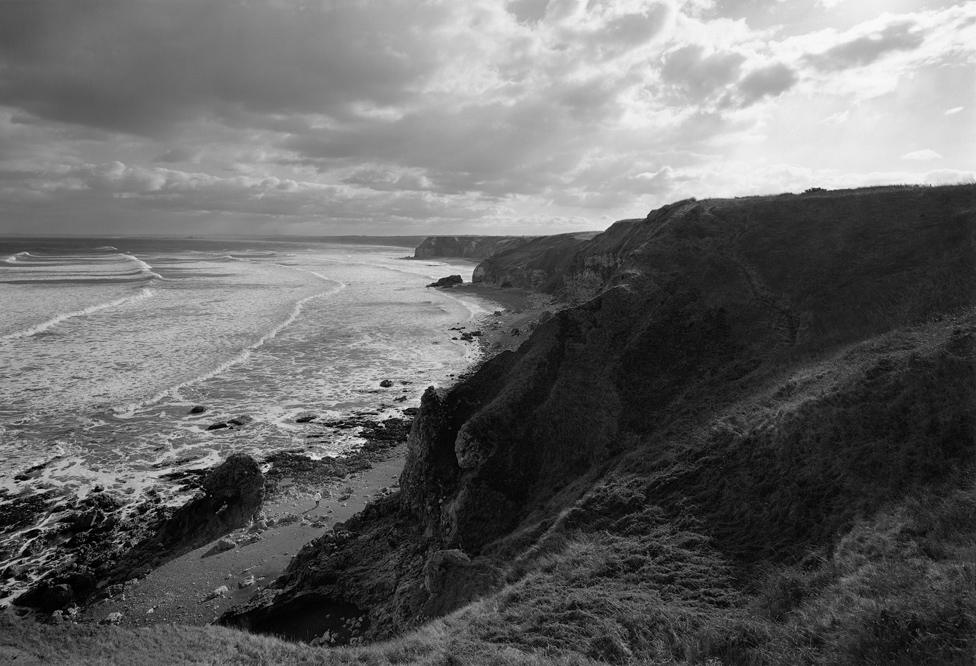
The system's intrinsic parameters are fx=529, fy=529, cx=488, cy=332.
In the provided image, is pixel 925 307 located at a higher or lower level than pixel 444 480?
higher

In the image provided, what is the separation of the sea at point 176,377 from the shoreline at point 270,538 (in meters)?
1.74

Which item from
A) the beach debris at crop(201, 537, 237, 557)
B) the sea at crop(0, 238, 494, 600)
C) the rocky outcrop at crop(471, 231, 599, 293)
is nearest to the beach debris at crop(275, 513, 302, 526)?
the beach debris at crop(201, 537, 237, 557)

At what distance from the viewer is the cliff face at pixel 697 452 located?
10320 millimetres

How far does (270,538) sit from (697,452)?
594 inches

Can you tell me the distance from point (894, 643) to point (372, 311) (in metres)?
59.5

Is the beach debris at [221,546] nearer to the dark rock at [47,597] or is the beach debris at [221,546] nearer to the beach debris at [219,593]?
the beach debris at [219,593]

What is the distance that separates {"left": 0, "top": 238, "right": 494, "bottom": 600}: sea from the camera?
76.8ft

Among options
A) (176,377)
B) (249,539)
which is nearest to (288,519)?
(249,539)

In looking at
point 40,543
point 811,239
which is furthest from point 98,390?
point 811,239

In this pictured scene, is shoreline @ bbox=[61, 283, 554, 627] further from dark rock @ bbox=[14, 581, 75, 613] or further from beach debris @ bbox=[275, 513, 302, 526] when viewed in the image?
dark rock @ bbox=[14, 581, 75, 613]

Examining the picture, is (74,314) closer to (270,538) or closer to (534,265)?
(270,538)

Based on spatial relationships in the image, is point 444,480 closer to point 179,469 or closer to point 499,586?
point 499,586

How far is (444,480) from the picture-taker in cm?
1803

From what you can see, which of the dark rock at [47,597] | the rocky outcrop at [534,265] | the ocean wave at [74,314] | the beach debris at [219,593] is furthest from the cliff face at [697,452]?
the rocky outcrop at [534,265]
